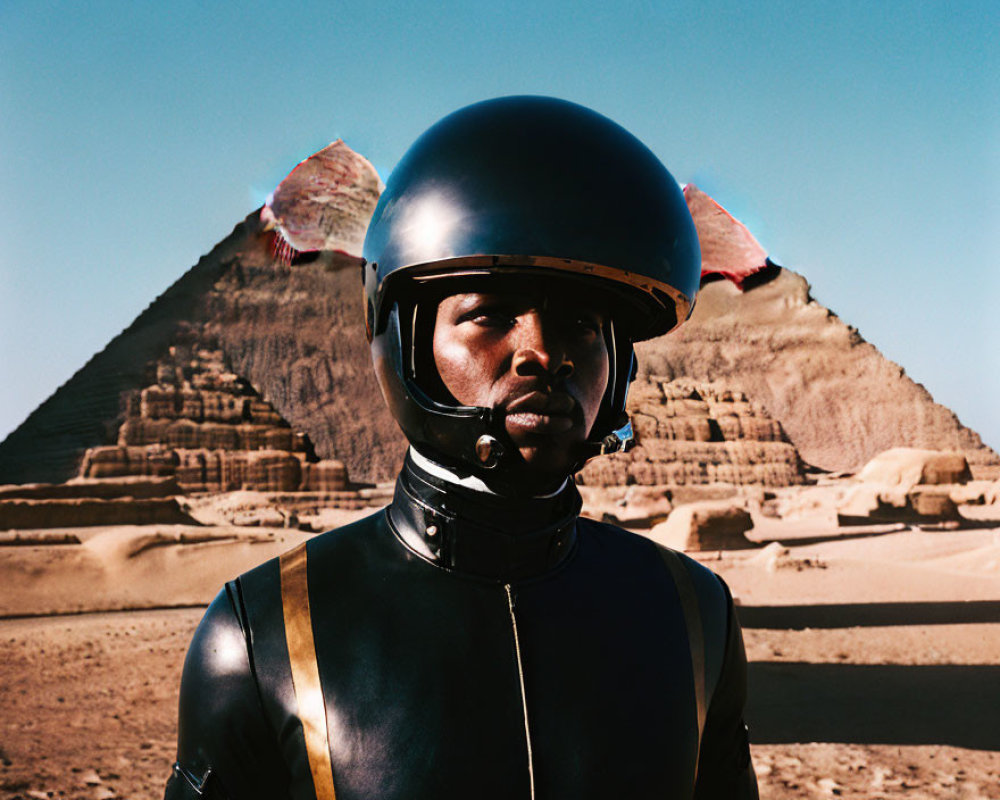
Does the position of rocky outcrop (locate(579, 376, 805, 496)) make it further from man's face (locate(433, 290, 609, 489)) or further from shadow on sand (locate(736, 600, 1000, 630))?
man's face (locate(433, 290, 609, 489))

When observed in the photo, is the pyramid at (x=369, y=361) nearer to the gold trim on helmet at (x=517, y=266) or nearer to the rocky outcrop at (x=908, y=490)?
the rocky outcrop at (x=908, y=490)

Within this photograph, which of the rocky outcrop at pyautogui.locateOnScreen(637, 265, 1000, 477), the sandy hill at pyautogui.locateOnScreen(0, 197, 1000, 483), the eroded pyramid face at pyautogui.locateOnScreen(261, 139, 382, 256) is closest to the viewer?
the eroded pyramid face at pyautogui.locateOnScreen(261, 139, 382, 256)

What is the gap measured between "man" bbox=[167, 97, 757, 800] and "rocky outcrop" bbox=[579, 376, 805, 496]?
52035 mm

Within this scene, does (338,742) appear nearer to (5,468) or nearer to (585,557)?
(585,557)

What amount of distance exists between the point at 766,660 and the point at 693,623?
805 cm

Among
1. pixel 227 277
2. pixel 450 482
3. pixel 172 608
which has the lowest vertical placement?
pixel 172 608

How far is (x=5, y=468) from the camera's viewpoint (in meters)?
60.9

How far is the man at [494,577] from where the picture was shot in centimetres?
122

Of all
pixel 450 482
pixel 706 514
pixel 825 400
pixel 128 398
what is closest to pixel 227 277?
pixel 128 398

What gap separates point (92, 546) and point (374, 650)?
1643 centimetres

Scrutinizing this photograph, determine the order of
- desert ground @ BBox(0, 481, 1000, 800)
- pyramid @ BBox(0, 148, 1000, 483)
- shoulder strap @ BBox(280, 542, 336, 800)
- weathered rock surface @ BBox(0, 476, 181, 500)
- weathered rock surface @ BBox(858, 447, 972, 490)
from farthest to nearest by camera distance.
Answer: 1. pyramid @ BBox(0, 148, 1000, 483)
2. weathered rock surface @ BBox(858, 447, 972, 490)
3. weathered rock surface @ BBox(0, 476, 181, 500)
4. desert ground @ BBox(0, 481, 1000, 800)
5. shoulder strap @ BBox(280, 542, 336, 800)

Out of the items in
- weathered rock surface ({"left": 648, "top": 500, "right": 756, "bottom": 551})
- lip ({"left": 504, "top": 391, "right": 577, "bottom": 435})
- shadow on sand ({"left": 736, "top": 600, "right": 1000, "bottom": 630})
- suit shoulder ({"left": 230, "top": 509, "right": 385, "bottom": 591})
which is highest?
lip ({"left": 504, "top": 391, "right": 577, "bottom": 435})

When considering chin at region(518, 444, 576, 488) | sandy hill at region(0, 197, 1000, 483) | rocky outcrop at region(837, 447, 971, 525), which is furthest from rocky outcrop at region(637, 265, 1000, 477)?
chin at region(518, 444, 576, 488)

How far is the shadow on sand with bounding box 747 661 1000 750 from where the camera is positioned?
6500 millimetres
